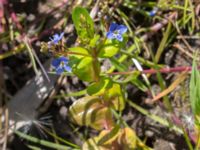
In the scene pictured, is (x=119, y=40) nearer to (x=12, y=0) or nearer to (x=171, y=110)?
(x=171, y=110)

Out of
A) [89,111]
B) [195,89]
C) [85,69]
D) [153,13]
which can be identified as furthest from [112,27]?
[153,13]

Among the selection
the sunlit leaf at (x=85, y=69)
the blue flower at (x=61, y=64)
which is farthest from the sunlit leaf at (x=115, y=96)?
the blue flower at (x=61, y=64)

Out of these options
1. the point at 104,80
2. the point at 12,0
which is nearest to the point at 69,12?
the point at 12,0

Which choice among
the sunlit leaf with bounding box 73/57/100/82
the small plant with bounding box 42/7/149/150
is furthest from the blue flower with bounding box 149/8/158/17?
the sunlit leaf with bounding box 73/57/100/82

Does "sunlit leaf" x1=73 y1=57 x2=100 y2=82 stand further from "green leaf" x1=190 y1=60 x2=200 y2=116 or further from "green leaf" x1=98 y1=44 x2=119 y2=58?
"green leaf" x1=190 y1=60 x2=200 y2=116

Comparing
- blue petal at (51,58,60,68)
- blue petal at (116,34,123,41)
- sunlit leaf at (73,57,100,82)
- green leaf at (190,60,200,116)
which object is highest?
blue petal at (116,34,123,41)
